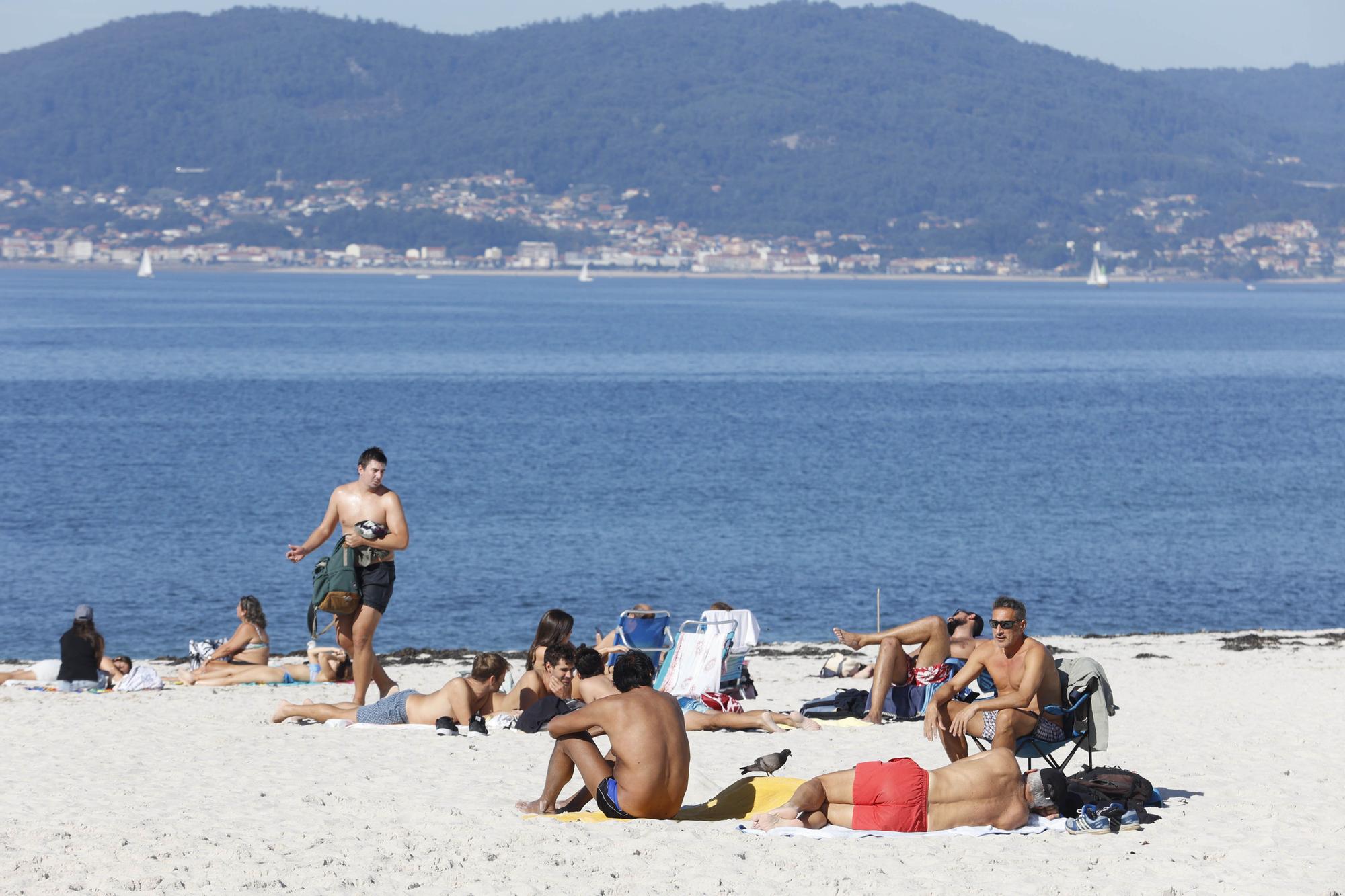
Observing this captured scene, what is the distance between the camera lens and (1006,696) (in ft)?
24.3

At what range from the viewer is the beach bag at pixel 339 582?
906cm

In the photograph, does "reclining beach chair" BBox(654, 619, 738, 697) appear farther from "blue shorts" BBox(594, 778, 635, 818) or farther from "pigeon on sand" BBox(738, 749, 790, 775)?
"blue shorts" BBox(594, 778, 635, 818)

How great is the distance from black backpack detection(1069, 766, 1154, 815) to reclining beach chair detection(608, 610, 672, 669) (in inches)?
157

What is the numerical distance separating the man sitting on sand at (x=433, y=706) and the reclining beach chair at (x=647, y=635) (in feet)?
4.94

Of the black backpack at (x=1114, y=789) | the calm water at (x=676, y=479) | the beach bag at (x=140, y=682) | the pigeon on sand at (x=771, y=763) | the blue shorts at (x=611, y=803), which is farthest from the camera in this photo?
the calm water at (x=676, y=479)

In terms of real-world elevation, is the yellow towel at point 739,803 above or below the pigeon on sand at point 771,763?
below

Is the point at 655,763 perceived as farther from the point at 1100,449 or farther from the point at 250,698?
the point at 1100,449

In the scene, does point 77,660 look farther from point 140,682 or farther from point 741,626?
point 741,626

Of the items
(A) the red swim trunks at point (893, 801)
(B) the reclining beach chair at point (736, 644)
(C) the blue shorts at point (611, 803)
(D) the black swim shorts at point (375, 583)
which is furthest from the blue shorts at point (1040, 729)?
(D) the black swim shorts at point (375, 583)

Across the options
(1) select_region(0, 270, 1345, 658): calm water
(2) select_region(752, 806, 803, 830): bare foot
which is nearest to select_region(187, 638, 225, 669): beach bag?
(1) select_region(0, 270, 1345, 658): calm water

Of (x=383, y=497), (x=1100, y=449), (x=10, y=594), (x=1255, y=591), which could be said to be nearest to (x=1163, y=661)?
(x=383, y=497)

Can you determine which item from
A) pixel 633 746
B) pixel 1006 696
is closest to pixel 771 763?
pixel 633 746

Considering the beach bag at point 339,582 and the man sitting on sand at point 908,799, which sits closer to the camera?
the man sitting on sand at point 908,799

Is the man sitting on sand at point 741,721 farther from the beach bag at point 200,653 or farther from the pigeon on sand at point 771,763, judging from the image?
the beach bag at point 200,653
